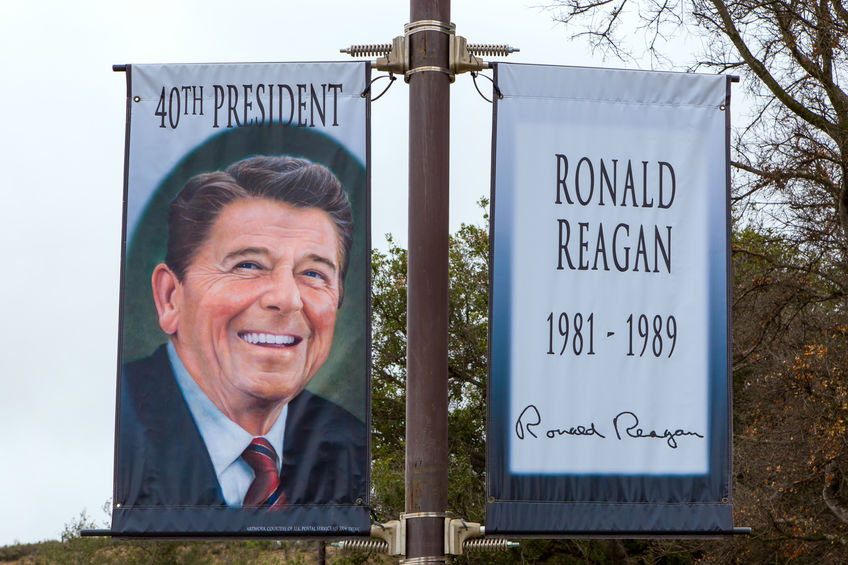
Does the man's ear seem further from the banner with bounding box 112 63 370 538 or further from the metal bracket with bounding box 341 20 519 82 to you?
the metal bracket with bounding box 341 20 519 82

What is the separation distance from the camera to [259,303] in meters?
5.70

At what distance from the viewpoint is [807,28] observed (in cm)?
1345

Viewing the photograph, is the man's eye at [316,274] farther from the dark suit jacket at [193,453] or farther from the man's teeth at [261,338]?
the dark suit jacket at [193,453]

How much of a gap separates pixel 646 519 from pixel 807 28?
9487mm

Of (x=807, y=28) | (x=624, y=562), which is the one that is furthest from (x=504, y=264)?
(x=624, y=562)

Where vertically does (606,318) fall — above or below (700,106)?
below

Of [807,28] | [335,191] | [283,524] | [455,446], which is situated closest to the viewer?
[283,524]

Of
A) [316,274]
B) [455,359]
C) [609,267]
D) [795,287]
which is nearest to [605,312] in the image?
[609,267]

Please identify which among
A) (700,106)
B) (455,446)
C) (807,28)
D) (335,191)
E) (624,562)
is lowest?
(624,562)

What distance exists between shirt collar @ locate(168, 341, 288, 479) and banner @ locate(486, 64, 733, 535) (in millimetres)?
1004

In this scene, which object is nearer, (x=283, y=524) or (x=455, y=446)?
(x=283, y=524)

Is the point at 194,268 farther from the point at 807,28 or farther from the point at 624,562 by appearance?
the point at 624,562

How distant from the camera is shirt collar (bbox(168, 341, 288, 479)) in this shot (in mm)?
5535
